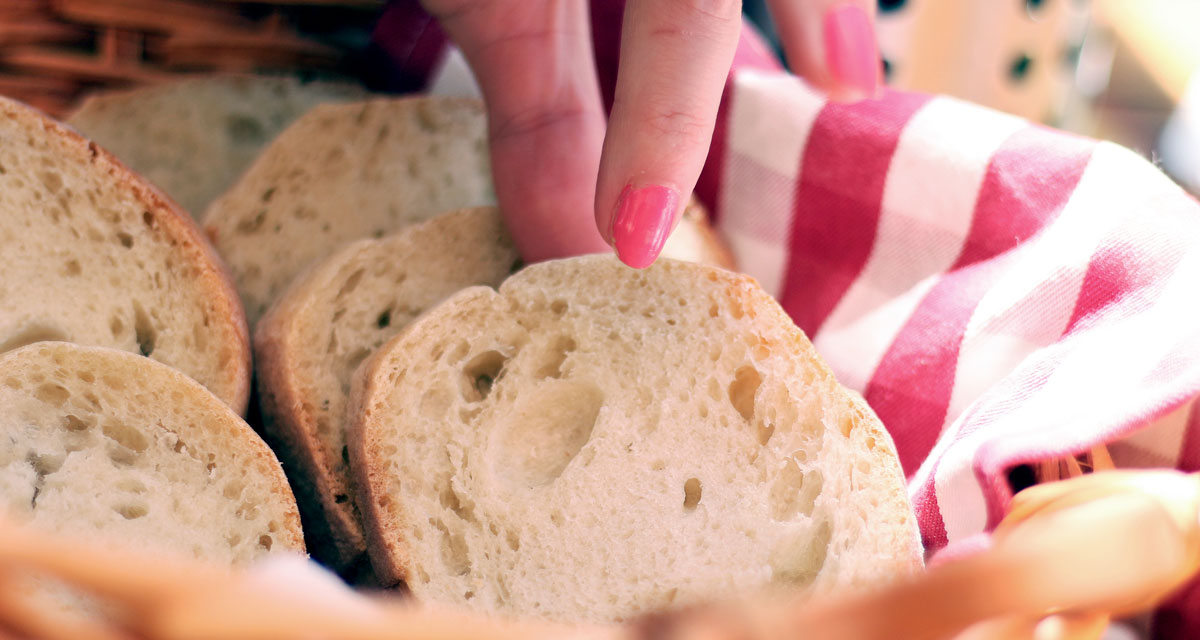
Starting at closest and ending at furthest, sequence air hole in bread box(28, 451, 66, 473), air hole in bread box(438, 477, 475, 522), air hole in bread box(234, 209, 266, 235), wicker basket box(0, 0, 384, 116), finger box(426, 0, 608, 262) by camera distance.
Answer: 1. air hole in bread box(28, 451, 66, 473)
2. air hole in bread box(438, 477, 475, 522)
3. finger box(426, 0, 608, 262)
4. air hole in bread box(234, 209, 266, 235)
5. wicker basket box(0, 0, 384, 116)

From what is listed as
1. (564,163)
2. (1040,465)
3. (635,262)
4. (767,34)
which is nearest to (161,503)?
(635,262)

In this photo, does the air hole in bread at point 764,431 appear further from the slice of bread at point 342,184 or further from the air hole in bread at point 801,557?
the slice of bread at point 342,184

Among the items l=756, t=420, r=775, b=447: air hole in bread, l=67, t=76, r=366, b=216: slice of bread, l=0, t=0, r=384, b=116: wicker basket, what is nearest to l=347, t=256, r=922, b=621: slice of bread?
l=756, t=420, r=775, b=447: air hole in bread

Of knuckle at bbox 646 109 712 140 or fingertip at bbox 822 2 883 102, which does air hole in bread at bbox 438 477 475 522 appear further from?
fingertip at bbox 822 2 883 102

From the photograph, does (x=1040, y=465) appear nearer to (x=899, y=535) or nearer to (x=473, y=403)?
(x=899, y=535)

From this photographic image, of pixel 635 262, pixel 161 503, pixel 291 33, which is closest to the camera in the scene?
pixel 161 503

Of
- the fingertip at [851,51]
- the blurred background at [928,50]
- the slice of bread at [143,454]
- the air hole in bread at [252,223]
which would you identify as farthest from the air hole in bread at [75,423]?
the fingertip at [851,51]
